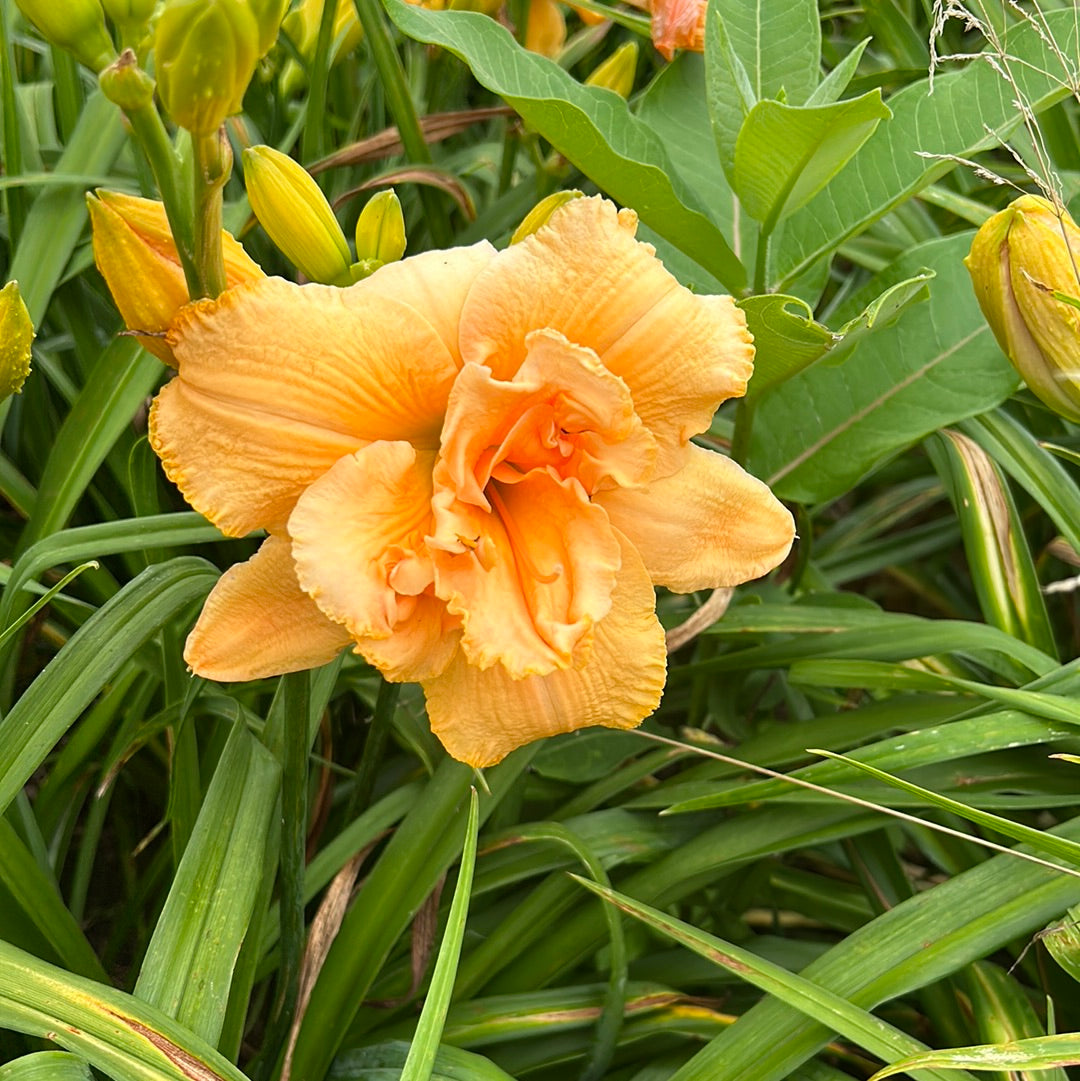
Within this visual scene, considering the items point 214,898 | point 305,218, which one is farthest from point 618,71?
point 214,898

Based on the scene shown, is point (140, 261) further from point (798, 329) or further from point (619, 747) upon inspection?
point (619, 747)

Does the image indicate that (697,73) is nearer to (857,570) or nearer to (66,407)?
(857,570)

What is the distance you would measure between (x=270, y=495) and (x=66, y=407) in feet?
2.19

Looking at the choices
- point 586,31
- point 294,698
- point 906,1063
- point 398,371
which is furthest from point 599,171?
point 586,31

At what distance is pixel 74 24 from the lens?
53 centimetres

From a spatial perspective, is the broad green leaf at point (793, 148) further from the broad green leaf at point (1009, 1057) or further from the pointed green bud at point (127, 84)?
the broad green leaf at point (1009, 1057)

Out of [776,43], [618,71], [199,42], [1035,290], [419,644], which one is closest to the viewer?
[199,42]

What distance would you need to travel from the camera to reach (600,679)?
2.14 ft

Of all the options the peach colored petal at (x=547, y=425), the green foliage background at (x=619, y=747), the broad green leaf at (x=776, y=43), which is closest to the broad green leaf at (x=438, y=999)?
the green foliage background at (x=619, y=747)

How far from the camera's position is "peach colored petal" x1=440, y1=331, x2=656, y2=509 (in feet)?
1.86

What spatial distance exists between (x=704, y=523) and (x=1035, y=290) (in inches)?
12.7

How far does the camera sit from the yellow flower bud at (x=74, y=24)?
519mm

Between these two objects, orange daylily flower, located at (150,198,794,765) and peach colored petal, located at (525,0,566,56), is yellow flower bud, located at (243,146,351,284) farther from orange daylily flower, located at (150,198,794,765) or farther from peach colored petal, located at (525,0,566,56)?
peach colored petal, located at (525,0,566,56)

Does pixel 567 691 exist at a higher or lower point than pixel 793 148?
lower
